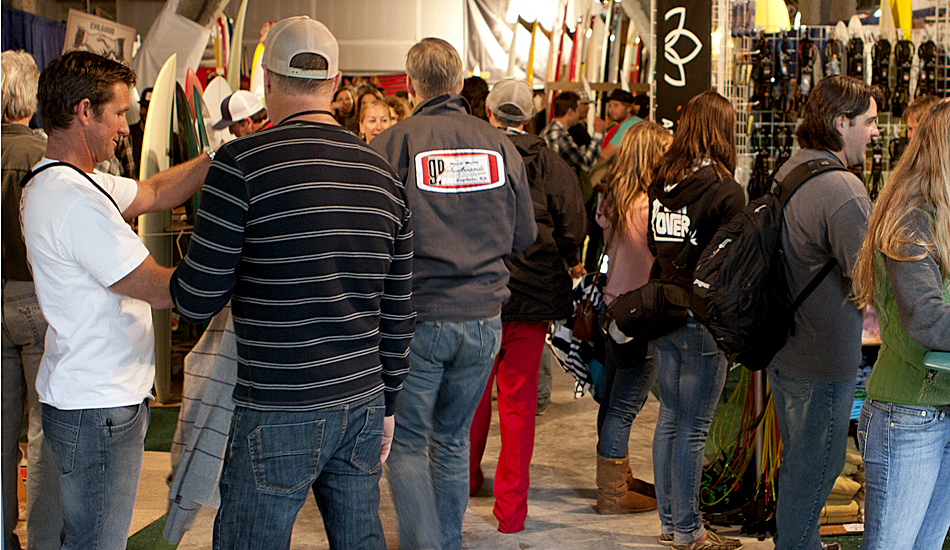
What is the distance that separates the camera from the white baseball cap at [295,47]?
5.36 feet

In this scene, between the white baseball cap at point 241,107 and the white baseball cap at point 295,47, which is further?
the white baseball cap at point 241,107

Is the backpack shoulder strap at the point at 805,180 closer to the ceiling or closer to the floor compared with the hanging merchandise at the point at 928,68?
closer to the floor

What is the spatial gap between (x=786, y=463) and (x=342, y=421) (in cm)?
143

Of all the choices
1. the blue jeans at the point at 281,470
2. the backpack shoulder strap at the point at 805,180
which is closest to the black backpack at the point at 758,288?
the backpack shoulder strap at the point at 805,180

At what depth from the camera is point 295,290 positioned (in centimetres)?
157

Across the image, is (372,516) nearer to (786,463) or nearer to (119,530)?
(119,530)

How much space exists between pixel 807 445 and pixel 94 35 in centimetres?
553

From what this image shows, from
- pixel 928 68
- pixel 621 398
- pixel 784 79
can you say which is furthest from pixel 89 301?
pixel 928 68

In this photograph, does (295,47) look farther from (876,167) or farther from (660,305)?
(876,167)

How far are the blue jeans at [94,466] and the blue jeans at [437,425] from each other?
80cm

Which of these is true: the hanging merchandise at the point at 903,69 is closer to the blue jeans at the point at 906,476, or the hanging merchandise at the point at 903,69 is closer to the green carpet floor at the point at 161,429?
the blue jeans at the point at 906,476

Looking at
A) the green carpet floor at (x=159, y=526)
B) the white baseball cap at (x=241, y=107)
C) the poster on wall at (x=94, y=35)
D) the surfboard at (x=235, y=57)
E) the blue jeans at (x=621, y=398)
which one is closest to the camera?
the green carpet floor at (x=159, y=526)

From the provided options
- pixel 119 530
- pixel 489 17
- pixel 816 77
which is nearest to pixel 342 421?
pixel 119 530

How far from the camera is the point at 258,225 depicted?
1.55 m
